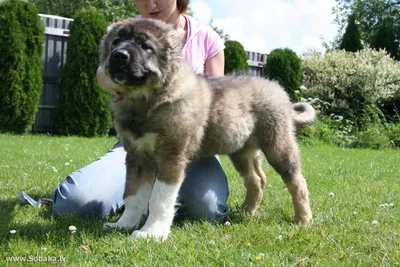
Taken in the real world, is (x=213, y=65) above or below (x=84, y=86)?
above

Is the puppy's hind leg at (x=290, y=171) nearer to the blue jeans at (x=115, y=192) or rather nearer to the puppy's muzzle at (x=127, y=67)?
the blue jeans at (x=115, y=192)

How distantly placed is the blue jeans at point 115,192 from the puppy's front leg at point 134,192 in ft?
1.36

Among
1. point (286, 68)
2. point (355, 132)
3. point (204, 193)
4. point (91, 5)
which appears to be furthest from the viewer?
point (91, 5)

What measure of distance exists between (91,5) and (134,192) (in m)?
20.7

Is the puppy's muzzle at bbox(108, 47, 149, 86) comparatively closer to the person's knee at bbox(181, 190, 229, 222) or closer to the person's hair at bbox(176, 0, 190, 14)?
the person's knee at bbox(181, 190, 229, 222)

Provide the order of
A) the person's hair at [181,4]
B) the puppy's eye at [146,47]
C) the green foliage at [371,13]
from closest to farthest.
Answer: the puppy's eye at [146,47]
the person's hair at [181,4]
the green foliage at [371,13]

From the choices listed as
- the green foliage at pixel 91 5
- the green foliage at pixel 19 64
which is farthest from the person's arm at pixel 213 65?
the green foliage at pixel 91 5

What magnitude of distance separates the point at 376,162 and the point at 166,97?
17.4 ft

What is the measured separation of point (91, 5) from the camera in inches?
879

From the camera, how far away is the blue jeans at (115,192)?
354 centimetres

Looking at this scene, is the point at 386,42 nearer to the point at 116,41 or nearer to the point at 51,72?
the point at 51,72

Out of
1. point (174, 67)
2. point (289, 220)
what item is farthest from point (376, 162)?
point (174, 67)

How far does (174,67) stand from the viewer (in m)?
2.97

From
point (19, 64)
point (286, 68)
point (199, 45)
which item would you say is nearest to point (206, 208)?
point (199, 45)
